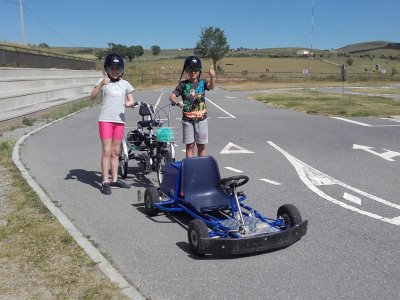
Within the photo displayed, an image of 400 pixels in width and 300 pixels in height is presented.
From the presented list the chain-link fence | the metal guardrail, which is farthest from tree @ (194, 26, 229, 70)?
the metal guardrail

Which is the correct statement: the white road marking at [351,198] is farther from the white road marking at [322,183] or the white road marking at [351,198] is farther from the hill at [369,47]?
the hill at [369,47]

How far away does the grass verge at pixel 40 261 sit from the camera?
12.2 feet

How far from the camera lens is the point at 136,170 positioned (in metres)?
8.66

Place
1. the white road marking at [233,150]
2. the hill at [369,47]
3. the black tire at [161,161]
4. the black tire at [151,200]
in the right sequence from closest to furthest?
the black tire at [151,200], the black tire at [161,161], the white road marking at [233,150], the hill at [369,47]

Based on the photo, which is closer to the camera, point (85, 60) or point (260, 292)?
point (260, 292)

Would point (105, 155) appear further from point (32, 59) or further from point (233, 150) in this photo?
point (32, 59)

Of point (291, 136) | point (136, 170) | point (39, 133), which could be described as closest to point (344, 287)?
point (136, 170)

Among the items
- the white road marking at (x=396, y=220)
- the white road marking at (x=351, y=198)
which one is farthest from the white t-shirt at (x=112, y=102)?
the white road marking at (x=396, y=220)

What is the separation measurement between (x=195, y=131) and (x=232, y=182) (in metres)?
2.02

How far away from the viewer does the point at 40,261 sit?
14.2ft

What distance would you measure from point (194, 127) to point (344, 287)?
140 inches

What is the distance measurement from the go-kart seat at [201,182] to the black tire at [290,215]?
67cm

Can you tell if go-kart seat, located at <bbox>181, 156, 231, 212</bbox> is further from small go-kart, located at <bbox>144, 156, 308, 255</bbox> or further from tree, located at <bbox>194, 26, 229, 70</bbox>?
tree, located at <bbox>194, 26, 229, 70</bbox>

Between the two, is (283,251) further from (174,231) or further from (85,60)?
(85,60)
